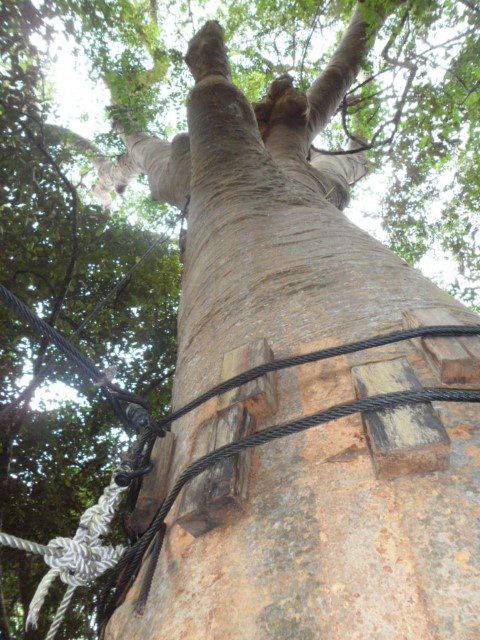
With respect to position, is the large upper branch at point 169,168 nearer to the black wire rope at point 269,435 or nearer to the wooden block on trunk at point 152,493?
the wooden block on trunk at point 152,493

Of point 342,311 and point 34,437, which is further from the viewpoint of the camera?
point 34,437

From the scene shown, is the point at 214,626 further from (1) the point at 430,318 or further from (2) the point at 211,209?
(2) the point at 211,209

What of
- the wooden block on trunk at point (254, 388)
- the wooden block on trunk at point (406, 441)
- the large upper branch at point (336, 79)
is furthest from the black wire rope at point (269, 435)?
the large upper branch at point (336, 79)

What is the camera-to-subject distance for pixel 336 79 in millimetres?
5227

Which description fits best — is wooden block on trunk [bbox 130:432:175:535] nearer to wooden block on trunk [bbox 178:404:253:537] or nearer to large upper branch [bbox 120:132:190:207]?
wooden block on trunk [bbox 178:404:253:537]

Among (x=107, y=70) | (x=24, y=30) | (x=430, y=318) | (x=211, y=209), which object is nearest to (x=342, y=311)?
(x=430, y=318)

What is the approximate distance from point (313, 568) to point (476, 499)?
0.27m

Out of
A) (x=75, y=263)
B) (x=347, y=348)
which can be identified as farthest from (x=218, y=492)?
(x=75, y=263)

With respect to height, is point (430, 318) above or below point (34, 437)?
below

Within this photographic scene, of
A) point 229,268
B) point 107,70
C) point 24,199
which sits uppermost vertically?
point 107,70

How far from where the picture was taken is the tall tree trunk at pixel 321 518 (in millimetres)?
581

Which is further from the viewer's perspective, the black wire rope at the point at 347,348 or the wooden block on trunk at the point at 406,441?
the black wire rope at the point at 347,348

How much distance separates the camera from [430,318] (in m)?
0.97

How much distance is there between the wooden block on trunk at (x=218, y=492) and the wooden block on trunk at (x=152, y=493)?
0.22 metres
